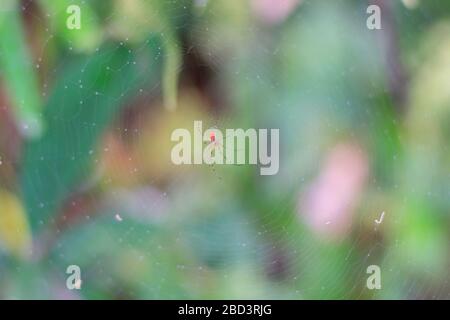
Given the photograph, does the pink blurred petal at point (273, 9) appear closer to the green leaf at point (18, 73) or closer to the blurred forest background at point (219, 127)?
the blurred forest background at point (219, 127)

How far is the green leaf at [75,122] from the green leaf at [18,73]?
25 mm

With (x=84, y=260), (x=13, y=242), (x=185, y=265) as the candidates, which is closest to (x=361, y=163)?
(x=185, y=265)

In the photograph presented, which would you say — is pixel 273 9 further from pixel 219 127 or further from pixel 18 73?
pixel 18 73

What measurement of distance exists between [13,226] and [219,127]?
1.31 feet

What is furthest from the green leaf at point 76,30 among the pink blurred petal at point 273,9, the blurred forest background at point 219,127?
the pink blurred petal at point 273,9

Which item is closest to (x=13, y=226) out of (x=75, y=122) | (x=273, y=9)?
(x=75, y=122)

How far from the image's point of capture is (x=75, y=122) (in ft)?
3.71

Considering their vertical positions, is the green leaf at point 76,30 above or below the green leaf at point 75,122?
above

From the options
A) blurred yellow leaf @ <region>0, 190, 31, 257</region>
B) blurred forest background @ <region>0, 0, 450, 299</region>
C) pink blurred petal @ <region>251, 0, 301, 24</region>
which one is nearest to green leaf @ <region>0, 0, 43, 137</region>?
blurred forest background @ <region>0, 0, 450, 299</region>

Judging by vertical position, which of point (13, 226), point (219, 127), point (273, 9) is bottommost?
point (13, 226)

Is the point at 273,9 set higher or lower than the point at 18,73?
higher

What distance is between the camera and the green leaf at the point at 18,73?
3.70 feet

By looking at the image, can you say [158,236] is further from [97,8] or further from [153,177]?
[97,8]
